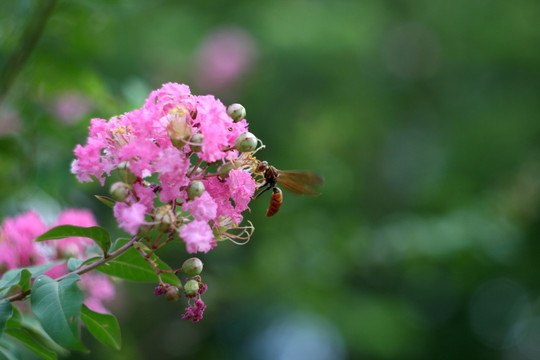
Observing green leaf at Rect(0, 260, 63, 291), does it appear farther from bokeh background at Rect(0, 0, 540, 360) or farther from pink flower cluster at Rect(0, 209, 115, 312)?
bokeh background at Rect(0, 0, 540, 360)

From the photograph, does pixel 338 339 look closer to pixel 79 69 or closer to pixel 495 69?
pixel 79 69

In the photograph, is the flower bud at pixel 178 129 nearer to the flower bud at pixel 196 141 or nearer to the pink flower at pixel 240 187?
the flower bud at pixel 196 141

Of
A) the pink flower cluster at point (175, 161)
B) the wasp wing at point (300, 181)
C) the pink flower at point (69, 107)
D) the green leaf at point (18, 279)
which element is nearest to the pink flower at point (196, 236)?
the pink flower cluster at point (175, 161)

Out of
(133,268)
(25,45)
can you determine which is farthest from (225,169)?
(25,45)

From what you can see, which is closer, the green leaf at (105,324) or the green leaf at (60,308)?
the green leaf at (60,308)

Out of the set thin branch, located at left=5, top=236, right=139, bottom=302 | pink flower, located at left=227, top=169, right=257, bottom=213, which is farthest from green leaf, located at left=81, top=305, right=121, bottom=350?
pink flower, located at left=227, top=169, right=257, bottom=213

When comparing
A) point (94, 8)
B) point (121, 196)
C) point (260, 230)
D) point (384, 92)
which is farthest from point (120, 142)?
point (384, 92)
